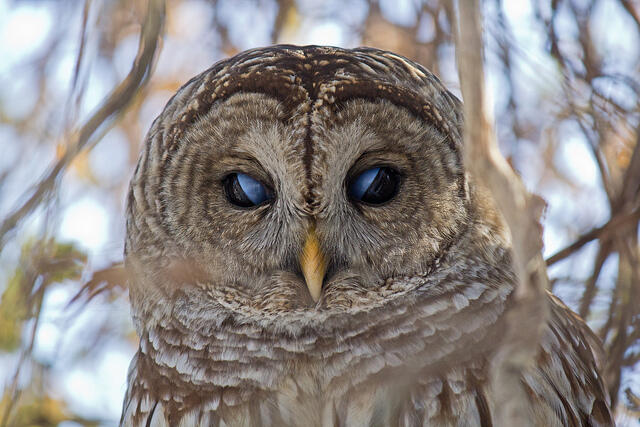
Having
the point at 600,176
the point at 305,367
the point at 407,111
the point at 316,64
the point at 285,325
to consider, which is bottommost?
the point at 305,367

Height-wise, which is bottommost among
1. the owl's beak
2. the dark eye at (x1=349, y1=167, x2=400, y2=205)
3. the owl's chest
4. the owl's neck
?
the owl's chest

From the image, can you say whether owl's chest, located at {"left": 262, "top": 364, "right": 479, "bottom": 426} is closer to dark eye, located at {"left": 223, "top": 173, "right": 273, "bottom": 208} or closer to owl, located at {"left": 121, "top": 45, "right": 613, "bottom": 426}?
owl, located at {"left": 121, "top": 45, "right": 613, "bottom": 426}

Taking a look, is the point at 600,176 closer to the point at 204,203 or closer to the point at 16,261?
the point at 204,203

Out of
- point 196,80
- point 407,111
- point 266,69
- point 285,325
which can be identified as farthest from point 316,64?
point 285,325

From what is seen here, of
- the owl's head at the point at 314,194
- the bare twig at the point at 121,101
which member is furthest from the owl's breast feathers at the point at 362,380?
the bare twig at the point at 121,101

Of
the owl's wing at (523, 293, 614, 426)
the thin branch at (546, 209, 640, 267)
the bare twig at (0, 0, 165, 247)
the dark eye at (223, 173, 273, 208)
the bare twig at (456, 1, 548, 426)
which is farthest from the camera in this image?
the dark eye at (223, 173, 273, 208)

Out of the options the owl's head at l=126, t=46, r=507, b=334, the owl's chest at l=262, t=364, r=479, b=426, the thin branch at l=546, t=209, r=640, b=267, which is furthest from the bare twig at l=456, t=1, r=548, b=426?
the thin branch at l=546, t=209, r=640, b=267

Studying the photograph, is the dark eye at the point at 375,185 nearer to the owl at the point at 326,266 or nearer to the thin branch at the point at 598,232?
the owl at the point at 326,266
